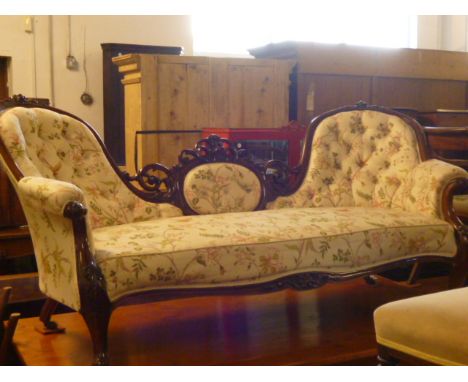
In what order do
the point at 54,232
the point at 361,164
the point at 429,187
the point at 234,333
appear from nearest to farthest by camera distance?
1. the point at 54,232
2. the point at 234,333
3. the point at 429,187
4. the point at 361,164

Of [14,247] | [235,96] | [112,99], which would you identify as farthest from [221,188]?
[112,99]

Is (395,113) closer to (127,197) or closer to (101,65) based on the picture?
(127,197)

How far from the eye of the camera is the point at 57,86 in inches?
244

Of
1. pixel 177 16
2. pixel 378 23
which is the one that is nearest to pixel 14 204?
pixel 177 16

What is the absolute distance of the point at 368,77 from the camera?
209 inches

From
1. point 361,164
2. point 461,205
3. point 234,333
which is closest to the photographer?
point 234,333

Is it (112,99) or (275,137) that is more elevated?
(112,99)

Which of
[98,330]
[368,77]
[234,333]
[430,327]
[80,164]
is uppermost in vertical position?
[368,77]

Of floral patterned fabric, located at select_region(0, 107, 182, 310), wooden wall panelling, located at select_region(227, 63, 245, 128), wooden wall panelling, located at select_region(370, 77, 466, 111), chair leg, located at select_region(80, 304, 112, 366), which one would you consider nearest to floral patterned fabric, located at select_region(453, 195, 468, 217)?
floral patterned fabric, located at select_region(0, 107, 182, 310)

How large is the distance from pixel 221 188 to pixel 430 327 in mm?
1453

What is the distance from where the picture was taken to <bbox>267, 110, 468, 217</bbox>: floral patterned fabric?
9.46 feet

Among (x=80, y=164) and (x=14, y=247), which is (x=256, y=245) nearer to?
(x=80, y=164)

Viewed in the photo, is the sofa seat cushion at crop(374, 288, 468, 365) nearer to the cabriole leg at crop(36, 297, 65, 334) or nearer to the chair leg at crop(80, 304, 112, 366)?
the chair leg at crop(80, 304, 112, 366)

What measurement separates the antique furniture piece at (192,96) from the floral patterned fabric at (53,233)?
1.99 metres
